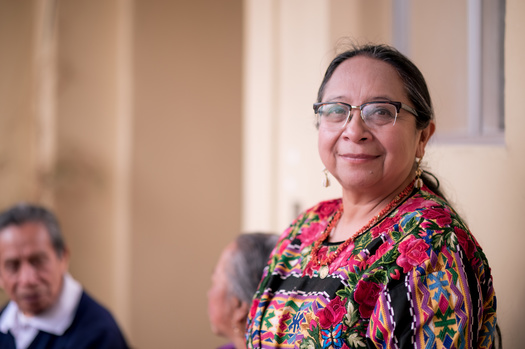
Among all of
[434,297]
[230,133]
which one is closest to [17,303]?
[434,297]

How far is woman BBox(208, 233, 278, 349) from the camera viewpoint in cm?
233

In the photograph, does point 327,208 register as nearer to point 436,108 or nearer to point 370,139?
point 370,139

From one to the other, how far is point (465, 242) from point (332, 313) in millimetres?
322

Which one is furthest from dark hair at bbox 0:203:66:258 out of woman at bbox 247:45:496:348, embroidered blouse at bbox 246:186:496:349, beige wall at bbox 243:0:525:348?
embroidered blouse at bbox 246:186:496:349

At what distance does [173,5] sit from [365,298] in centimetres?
443

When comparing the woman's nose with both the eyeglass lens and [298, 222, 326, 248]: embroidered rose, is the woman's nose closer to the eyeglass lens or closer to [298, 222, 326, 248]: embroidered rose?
the eyeglass lens

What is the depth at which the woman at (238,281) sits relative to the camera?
233 centimetres

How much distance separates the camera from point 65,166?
5.35 m

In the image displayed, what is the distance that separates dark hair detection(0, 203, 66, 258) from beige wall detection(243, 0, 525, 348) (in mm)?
1271

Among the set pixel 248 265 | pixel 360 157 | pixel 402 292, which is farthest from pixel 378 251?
pixel 248 265

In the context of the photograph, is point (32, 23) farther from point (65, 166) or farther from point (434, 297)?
point (434, 297)

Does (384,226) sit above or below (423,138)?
below

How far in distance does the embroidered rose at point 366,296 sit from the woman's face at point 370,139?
10.8 inches

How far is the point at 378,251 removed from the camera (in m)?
1.36
